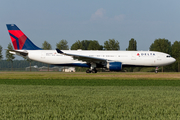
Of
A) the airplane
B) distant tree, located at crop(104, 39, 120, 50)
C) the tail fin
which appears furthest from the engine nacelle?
distant tree, located at crop(104, 39, 120, 50)

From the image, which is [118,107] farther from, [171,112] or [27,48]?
[27,48]

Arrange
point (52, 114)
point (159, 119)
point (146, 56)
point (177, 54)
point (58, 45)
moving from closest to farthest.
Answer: point (159, 119)
point (52, 114)
point (146, 56)
point (177, 54)
point (58, 45)

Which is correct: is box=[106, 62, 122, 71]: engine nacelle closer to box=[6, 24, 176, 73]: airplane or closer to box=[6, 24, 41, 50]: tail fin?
box=[6, 24, 176, 73]: airplane

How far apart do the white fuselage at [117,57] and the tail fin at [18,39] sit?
45.6 inches

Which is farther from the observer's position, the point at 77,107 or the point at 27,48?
the point at 27,48

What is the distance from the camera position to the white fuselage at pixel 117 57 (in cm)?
3387

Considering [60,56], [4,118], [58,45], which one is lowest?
[4,118]

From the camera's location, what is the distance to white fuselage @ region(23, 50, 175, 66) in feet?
111

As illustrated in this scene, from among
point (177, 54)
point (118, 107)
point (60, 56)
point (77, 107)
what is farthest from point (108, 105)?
point (177, 54)

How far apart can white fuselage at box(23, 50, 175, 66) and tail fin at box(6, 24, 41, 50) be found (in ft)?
3.80

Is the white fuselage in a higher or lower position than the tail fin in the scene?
lower

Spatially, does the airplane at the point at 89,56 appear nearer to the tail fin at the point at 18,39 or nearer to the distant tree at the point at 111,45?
the tail fin at the point at 18,39

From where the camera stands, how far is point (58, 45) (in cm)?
6372

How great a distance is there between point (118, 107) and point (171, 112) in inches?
61.3
